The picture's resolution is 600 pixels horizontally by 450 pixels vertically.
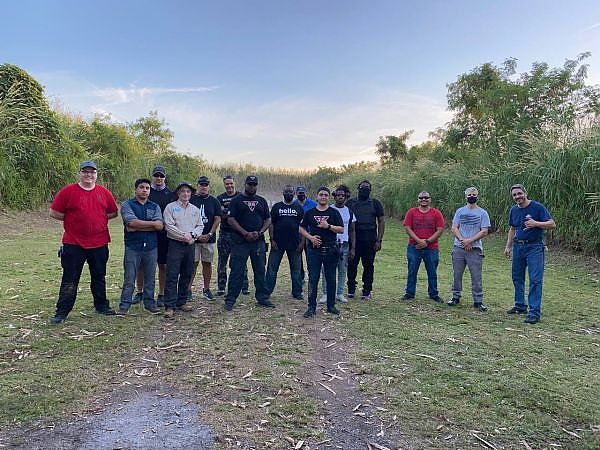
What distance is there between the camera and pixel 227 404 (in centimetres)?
321

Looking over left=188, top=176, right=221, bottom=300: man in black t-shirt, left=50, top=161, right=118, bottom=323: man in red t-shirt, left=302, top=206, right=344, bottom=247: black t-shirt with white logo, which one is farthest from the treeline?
left=50, top=161, right=118, bottom=323: man in red t-shirt

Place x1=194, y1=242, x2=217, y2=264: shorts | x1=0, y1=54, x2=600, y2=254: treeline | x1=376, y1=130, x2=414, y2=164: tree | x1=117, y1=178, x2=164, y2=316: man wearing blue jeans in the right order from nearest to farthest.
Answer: x1=117, y1=178, x2=164, y2=316: man wearing blue jeans → x1=194, y1=242, x2=217, y2=264: shorts → x1=0, y1=54, x2=600, y2=254: treeline → x1=376, y1=130, x2=414, y2=164: tree

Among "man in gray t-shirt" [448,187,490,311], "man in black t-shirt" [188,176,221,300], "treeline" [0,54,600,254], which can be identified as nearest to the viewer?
"man in black t-shirt" [188,176,221,300]

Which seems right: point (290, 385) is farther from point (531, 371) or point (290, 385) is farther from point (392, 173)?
point (392, 173)

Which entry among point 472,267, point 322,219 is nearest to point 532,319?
point 472,267

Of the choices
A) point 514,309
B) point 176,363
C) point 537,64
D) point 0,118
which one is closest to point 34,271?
point 176,363

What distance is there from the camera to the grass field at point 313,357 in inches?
117

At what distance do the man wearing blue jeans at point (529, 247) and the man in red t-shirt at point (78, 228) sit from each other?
5066 mm

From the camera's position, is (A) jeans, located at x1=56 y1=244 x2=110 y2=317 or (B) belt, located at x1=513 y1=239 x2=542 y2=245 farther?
(B) belt, located at x1=513 y1=239 x2=542 y2=245

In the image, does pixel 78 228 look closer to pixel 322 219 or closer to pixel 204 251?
pixel 204 251

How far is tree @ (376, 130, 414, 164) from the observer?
1401 inches

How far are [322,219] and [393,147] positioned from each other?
31.7m

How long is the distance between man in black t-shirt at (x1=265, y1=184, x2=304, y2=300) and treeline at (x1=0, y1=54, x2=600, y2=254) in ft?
24.1

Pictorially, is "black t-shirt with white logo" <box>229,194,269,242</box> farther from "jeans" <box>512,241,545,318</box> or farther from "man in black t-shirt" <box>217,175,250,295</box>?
"jeans" <box>512,241,545,318</box>
